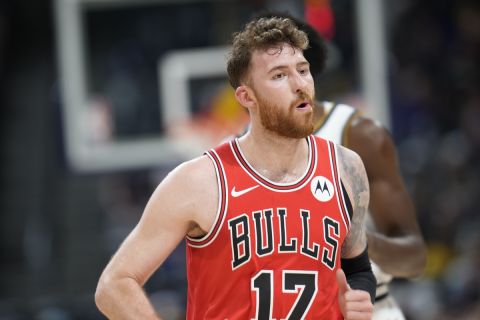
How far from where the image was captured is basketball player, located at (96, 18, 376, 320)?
371 cm

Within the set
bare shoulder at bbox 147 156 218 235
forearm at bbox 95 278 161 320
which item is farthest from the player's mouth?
forearm at bbox 95 278 161 320

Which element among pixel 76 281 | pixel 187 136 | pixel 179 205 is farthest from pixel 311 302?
pixel 76 281

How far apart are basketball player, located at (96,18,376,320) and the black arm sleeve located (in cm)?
20

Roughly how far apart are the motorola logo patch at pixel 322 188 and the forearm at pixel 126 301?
2.48 feet

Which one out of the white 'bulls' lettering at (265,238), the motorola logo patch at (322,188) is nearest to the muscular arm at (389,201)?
the motorola logo patch at (322,188)

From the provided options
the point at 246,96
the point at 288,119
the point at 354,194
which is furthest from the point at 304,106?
the point at 354,194

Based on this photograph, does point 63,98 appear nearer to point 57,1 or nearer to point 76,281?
point 57,1

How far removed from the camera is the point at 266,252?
3.71 m

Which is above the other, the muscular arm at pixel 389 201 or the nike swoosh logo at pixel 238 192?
the nike swoosh logo at pixel 238 192

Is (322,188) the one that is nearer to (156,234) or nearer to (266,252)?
(266,252)

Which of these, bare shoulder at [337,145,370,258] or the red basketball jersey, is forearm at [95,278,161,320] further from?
bare shoulder at [337,145,370,258]

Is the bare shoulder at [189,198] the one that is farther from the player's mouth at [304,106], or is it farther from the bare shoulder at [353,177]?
the bare shoulder at [353,177]

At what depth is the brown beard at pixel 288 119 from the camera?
3709mm

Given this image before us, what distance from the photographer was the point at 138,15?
11750 millimetres
